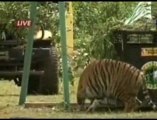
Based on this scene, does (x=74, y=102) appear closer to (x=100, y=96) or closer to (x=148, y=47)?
(x=100, y=96)

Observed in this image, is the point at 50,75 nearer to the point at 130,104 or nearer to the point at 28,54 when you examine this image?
the point at 28,54

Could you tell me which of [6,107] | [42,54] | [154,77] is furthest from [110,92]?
[42,54]

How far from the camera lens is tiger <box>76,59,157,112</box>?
936cm

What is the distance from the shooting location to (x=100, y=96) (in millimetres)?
9562

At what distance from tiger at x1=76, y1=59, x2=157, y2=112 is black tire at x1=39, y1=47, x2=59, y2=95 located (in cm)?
246

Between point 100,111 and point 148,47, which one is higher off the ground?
point 148,47

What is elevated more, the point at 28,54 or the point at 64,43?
the point at 64,43

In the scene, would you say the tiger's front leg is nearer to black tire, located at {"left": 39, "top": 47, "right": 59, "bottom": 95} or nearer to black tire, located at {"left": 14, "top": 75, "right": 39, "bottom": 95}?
black tire, located at {"left": 39, "top": 47, "right": 59, "bottom": 95}

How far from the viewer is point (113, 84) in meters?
9.52

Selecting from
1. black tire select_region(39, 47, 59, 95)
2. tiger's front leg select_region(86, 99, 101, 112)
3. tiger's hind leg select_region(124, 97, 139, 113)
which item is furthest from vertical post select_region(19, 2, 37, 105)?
black tire select_region(39, 47, 59, 95)

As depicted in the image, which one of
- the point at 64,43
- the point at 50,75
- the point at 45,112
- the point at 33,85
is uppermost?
the point at 64,43

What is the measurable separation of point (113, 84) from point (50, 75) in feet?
9.52

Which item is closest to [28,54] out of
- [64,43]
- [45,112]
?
[64,43]

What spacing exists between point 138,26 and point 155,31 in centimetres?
54
